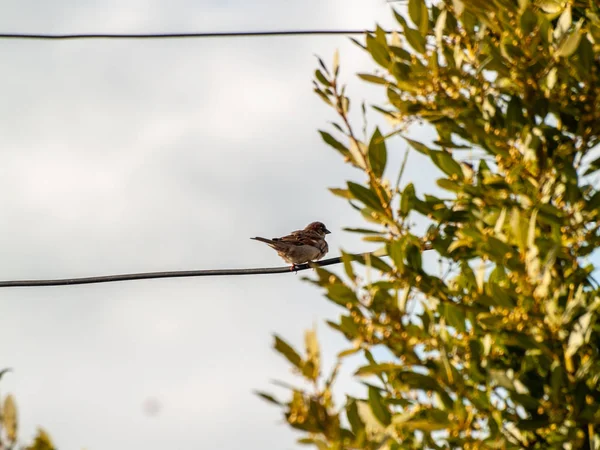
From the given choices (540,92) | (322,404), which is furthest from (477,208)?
(322,404)

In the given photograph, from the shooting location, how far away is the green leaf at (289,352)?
2.74m

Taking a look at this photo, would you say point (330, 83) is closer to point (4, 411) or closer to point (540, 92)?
point (540, 92)

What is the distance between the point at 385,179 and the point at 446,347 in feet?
2.31

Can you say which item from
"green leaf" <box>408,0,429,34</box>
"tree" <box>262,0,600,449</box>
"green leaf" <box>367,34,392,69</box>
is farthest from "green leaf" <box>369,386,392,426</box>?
"green leaf" <box>408,0,429,34</box>

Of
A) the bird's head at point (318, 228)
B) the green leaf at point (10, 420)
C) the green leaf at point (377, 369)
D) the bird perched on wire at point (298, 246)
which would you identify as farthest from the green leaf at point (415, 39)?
the bird's head at point (318, 228)

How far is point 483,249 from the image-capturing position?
325cm

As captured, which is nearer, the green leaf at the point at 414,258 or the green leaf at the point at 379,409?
the green leaf at the point at 379,409

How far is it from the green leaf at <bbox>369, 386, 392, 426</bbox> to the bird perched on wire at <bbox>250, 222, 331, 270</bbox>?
Answer: 9.66m

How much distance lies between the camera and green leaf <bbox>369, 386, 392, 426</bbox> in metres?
3.10

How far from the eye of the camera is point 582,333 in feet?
9.71

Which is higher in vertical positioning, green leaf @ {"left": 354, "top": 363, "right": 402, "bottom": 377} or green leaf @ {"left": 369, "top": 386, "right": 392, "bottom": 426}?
green leaf @ {"left": 354, "top": 363, "right": 402, "bottom": 377}

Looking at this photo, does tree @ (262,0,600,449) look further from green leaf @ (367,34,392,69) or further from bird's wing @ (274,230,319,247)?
bird's wing @ (274,230,319,247)

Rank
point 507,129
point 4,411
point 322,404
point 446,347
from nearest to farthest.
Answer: point 4,411, point 322,404, point 446,347, point 507,129

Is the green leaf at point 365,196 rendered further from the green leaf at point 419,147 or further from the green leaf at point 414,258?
the green leaf at point 419,147
